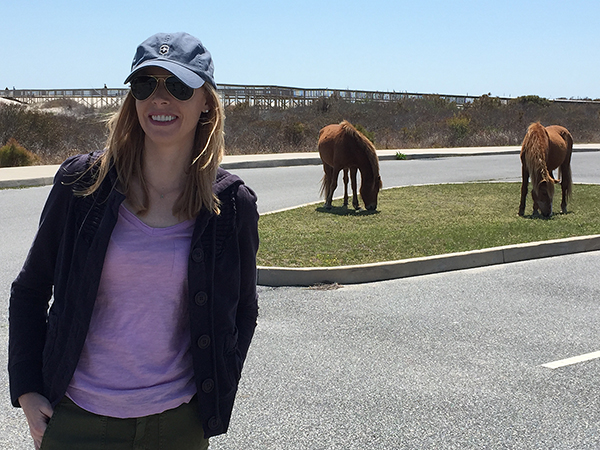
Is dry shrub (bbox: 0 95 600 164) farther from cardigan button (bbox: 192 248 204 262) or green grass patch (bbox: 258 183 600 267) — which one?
cardigan button (bbox: 192 248 204 262)

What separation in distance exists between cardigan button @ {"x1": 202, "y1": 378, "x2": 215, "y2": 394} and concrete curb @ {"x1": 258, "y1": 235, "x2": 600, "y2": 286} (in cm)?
594

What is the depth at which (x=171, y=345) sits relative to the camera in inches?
95.7

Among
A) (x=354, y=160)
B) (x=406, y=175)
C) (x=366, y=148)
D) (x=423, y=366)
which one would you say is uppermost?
(x=366, y=148)

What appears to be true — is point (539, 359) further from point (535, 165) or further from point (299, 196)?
point (299, 196)

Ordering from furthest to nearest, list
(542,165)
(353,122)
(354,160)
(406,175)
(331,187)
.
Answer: (353,122) < (406,175) < (331,187) < (354,160) < (542,165)

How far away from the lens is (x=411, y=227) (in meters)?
11.7

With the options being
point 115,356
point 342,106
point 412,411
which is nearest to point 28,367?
point 115,356

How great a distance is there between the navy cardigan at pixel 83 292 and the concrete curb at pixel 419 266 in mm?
5883

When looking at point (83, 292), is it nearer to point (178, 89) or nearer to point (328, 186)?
point (178, 89)

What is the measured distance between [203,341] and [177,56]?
3.15 ft

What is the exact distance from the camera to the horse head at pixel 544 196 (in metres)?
13.1

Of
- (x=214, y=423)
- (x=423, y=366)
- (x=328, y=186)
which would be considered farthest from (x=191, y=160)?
(x=328, y=186)

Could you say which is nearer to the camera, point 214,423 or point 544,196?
point 214,423

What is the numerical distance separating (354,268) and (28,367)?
640 centimetres
